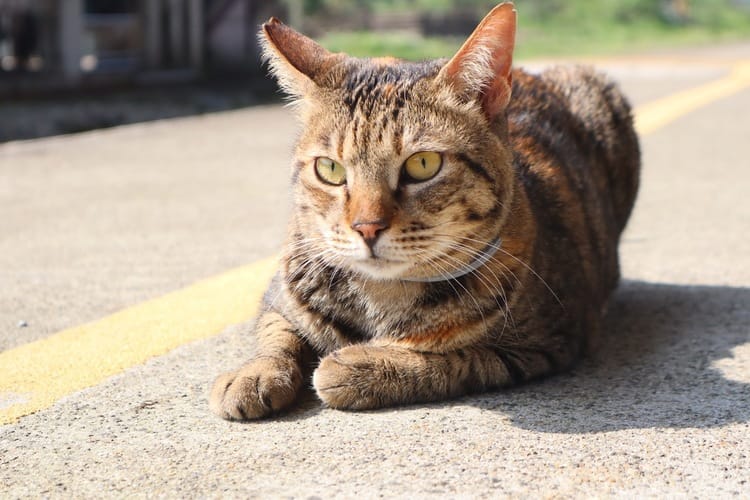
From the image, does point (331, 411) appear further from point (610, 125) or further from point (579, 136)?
point (610, 125)

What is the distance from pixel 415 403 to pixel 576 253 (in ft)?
3.04

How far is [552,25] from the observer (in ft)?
114

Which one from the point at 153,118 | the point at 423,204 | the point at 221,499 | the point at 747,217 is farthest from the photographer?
the point at 153,118

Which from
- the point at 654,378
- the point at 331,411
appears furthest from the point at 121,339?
the point at 654,378

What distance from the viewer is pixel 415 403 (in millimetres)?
2980

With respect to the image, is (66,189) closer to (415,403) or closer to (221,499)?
(415,403)

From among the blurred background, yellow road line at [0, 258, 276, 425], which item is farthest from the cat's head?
the blurred background

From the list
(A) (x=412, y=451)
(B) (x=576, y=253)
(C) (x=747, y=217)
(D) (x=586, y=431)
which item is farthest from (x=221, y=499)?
(C) (x=747, y=217)

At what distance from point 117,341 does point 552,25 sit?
3278 cm

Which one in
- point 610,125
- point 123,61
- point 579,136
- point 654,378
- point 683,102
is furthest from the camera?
point 123,61

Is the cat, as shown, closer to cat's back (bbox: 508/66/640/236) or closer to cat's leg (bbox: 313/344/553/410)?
cat's leg (bbox: 313/344/553/410)

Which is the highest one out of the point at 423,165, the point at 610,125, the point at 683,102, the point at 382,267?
the point at 423,165

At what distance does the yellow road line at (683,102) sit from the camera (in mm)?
10039

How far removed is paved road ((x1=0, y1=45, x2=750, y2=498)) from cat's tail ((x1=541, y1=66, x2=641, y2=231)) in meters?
0.40
